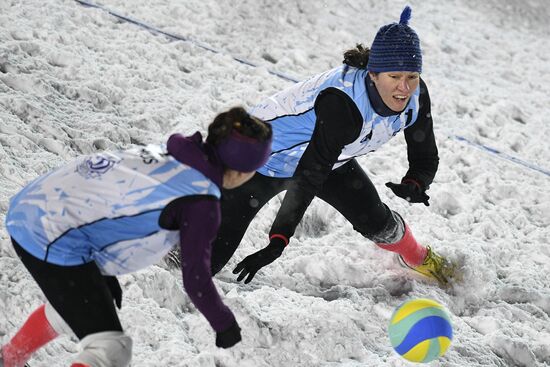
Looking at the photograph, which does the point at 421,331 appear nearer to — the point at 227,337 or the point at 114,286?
the point at 227,337

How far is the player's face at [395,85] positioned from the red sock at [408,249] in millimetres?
1120

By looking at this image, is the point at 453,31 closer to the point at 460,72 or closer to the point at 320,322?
the point at 460,72

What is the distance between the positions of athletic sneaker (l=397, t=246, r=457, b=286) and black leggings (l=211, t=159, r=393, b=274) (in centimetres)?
46

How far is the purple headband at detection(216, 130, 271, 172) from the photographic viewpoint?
8.11 feet

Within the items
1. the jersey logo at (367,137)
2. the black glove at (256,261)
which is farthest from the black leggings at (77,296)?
the jersey logo at (367,137)

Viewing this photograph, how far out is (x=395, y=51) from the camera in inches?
136

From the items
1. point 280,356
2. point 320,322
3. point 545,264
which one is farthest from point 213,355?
point 545,264

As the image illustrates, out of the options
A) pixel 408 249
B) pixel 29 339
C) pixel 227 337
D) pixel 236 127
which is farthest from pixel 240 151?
pixel 408 249

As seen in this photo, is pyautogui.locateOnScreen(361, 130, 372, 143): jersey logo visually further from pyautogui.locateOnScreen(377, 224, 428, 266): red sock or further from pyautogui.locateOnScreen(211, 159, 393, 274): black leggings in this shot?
pyautogui.locateOnScreen(377, 224, 428, 266): red sock

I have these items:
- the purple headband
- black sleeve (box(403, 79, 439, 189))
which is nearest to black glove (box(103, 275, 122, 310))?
the purple headband

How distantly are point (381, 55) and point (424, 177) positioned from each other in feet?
3.05

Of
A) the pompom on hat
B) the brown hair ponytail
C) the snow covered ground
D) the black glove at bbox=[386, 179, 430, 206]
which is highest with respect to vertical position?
the pompom on hat

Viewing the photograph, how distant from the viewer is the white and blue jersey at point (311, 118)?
3590 mm

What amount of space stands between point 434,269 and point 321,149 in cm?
158
